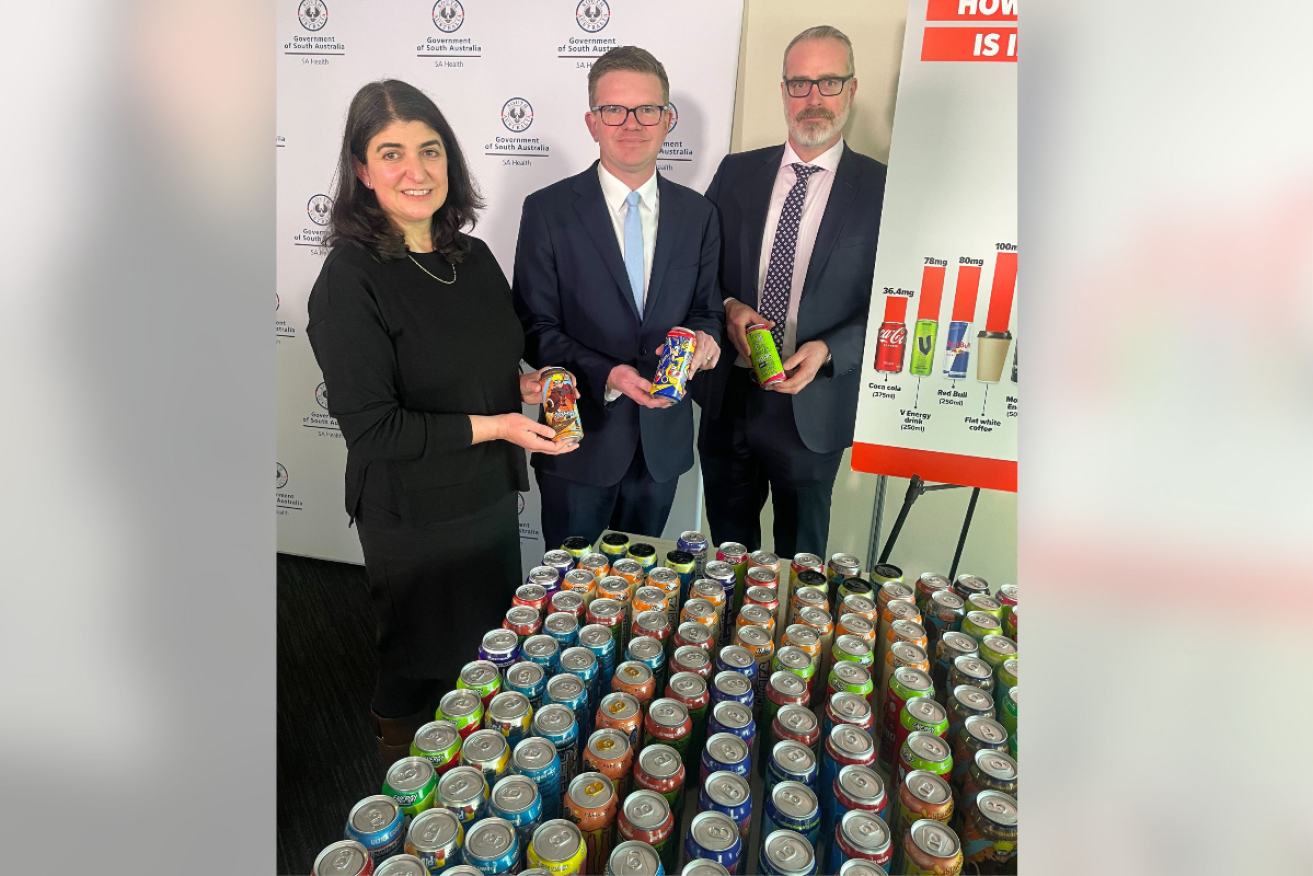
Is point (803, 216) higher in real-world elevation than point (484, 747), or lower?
higher

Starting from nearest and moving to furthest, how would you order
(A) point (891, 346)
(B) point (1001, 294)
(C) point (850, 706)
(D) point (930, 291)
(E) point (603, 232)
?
(C) point (850, 706) < (B) point (1001, 294) < (D) point (930, 291) < (A) point (891, 346) < (E) point (603, 232)

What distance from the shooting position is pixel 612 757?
3.71 feet

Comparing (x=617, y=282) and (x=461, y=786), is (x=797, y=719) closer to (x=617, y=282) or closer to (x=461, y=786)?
(x=461, y=786)

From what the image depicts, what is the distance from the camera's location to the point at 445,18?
9.96 feet

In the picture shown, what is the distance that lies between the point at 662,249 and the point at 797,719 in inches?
73.2

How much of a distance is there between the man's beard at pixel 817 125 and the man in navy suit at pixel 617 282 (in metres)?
0.42

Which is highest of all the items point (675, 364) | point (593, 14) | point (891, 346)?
point (593, 14)

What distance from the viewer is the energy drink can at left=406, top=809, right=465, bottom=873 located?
98cm

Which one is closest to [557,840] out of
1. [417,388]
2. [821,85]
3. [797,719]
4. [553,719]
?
[553,719]

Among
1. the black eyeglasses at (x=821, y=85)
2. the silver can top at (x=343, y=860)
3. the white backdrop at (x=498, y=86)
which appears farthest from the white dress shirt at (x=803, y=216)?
the silver can top at (x=343, y=860)

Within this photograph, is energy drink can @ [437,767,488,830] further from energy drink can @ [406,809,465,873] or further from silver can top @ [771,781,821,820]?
silver can top @ [771,781,821,820]
